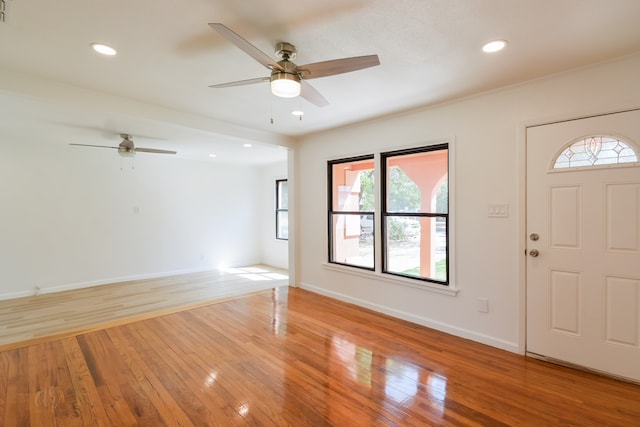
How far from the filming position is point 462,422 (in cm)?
188

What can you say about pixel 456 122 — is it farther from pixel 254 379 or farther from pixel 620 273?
pixel 254 379

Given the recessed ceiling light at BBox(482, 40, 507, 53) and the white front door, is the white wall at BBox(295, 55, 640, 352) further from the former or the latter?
the recessed ceiling light at BBox(482, 40, 507, 53)

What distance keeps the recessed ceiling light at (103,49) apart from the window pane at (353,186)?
2.95m

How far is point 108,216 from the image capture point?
5.65 meters

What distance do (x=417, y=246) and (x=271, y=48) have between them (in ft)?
8.76

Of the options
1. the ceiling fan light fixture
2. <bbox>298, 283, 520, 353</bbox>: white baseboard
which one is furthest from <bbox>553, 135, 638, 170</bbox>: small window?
the ceiling fan light fixture

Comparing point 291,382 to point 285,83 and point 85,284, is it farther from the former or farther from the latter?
point 85,284

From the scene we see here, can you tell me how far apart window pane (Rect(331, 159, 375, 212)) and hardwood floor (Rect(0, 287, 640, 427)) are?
1.73 meters

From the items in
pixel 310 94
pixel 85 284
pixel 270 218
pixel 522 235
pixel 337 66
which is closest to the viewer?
pixel 337 66

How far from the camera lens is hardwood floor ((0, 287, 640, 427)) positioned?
6.35 feet

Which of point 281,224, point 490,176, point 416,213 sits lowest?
point 281,224

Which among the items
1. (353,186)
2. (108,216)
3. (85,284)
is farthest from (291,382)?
(108,216)

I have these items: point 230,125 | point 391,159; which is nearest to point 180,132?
point 230,125

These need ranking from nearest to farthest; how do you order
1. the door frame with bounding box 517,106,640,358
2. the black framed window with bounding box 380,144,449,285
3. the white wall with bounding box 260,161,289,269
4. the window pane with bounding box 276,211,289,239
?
1. the door frame with bounding box 517,106,640,358
2. the black framed window with bounding box 380,144,449,285
3. the white wall with bounding box 260,161,289,269
4. the window pane with bounding box 276,211,289,239
